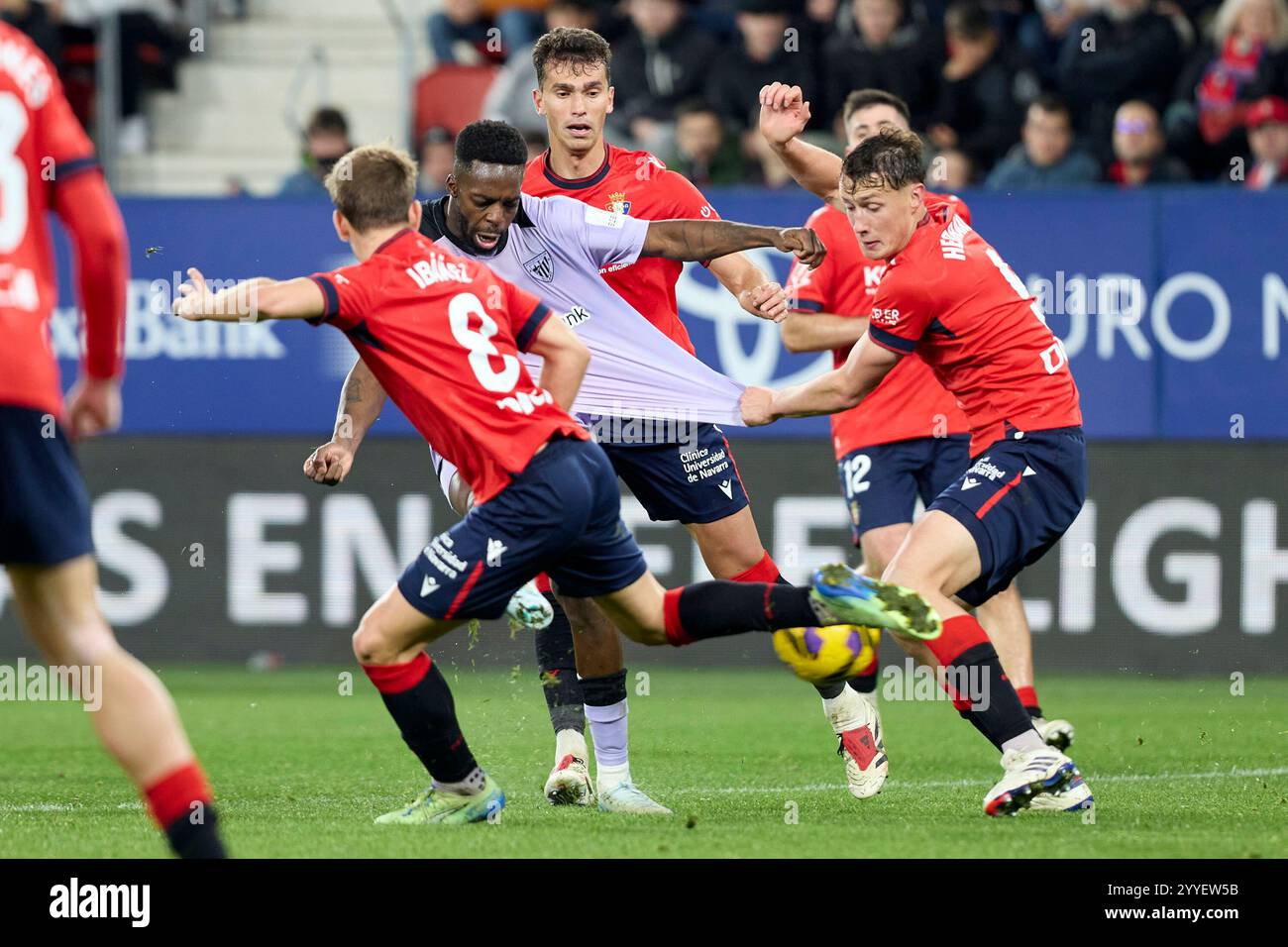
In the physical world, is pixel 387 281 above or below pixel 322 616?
above

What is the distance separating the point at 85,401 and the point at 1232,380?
27.6 ft

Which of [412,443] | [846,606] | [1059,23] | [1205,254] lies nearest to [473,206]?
[846,606]

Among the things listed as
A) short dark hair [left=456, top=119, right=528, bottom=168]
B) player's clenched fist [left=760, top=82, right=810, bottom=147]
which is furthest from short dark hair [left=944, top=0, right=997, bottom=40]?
short dark hair [left=456, top=119, right=528, bottom=168]

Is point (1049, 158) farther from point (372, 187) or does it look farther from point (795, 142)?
point (372, 187)

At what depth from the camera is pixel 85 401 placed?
4.73m

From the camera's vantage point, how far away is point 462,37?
14734 mm

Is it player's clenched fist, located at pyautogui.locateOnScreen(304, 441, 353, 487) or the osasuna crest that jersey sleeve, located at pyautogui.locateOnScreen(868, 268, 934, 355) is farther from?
player's clenched fist, located at pyautogui.locateOnScreen(304, 441, 353, 487)

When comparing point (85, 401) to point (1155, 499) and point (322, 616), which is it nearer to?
point (322, 616)

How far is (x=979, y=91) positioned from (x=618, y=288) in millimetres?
6580

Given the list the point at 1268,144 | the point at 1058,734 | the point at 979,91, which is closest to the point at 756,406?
the point at 1058,734

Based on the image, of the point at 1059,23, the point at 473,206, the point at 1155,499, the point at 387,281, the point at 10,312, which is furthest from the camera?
the point at 1059,23

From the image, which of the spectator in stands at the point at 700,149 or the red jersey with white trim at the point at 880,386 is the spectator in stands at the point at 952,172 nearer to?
the spectator in stands at the point at 700,149

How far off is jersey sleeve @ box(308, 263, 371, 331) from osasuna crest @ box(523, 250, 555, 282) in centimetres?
143

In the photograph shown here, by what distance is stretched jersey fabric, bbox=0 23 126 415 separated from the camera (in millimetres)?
4598
